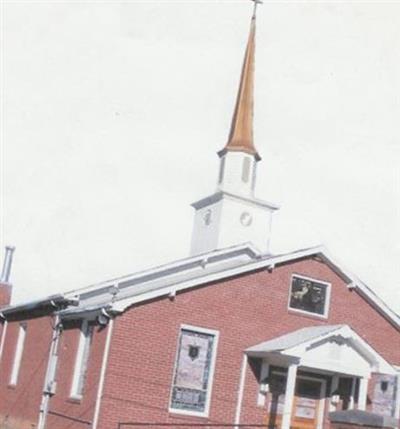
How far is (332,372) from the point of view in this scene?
19625mm

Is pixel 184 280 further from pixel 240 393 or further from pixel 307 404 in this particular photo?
pixel 307 404

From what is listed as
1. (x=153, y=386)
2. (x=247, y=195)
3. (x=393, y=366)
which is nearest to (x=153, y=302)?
(x=153, y=386)

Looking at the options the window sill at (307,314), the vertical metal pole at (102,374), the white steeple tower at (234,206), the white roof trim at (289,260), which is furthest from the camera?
the white steeple tower at (234,206)

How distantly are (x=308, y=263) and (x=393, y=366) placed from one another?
3697 millimetres

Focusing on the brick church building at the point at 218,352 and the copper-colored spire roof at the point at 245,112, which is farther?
the copper-colored spire roof at the point at 245,112

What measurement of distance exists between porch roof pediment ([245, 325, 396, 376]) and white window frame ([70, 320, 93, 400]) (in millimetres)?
3910

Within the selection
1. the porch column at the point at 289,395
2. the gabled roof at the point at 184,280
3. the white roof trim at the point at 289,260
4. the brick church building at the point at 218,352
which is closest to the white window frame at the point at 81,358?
the brick church building at the point at 218,352

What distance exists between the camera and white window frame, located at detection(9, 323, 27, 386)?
23.5 metres

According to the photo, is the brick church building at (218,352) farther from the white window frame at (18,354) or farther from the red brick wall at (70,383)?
the white window frame at (18,354)

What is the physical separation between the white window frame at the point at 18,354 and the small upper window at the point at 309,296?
8.58 meters

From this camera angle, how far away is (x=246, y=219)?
3403 centimetres

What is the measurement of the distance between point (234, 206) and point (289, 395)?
53.2 ft

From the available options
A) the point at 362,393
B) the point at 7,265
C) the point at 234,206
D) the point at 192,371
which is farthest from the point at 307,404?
the point at 7,265

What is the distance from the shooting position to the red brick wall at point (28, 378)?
21125 mm
